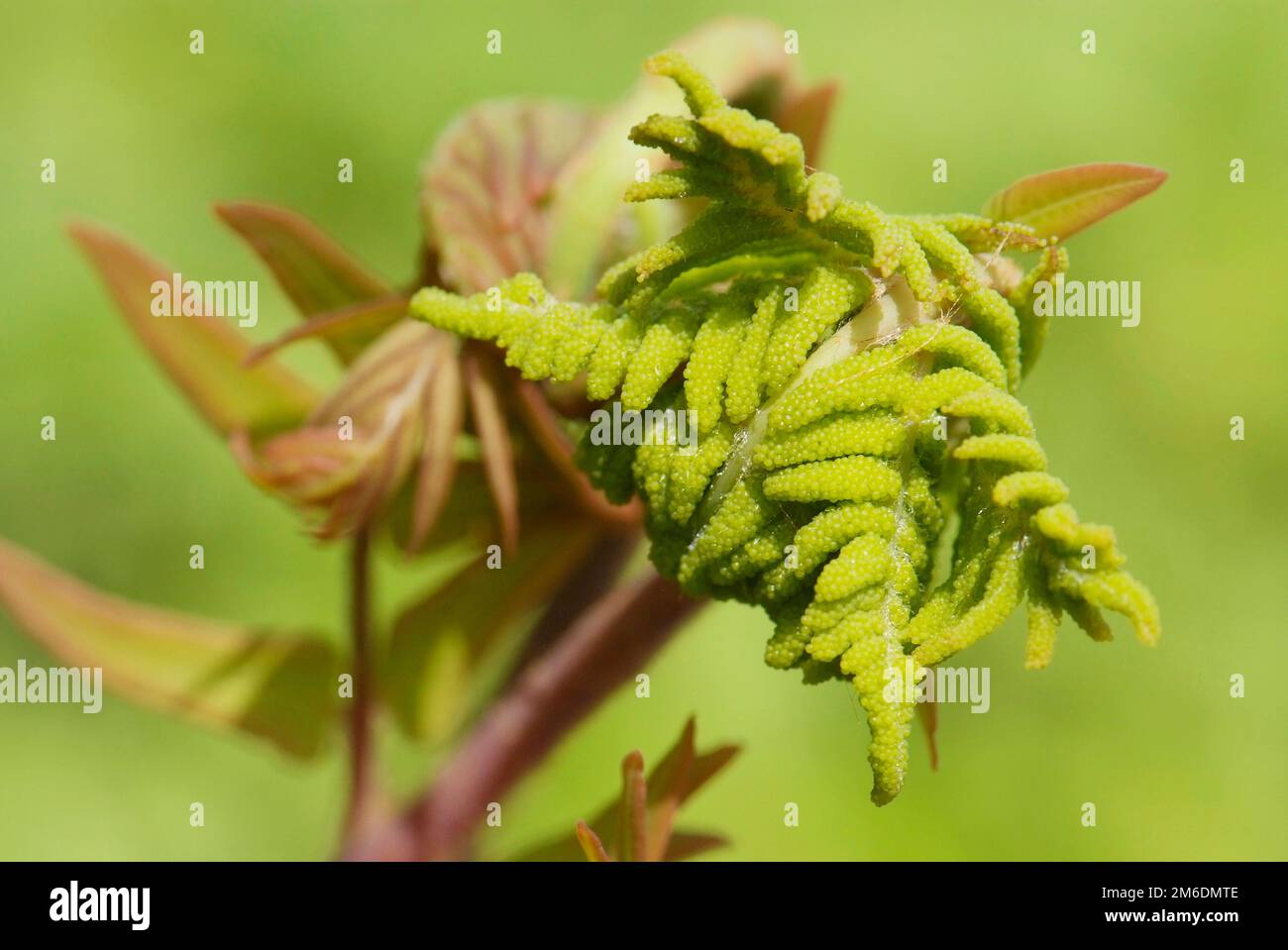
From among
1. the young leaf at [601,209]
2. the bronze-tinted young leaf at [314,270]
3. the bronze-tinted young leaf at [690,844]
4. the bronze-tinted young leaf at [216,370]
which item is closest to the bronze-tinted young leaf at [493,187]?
the young leaf at [601,209]

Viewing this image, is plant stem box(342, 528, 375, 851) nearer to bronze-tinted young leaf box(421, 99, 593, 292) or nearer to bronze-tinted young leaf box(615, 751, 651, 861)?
bronze-tinted young leaf box(421, 99, 593, 292)

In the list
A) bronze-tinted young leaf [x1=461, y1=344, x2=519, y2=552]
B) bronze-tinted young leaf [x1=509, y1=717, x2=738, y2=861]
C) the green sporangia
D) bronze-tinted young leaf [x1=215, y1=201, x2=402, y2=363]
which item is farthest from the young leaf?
bronze-tinted young leaf [x1=509, y1=717, x2=738, y2=861]

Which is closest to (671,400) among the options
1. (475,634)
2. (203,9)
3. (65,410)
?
(475,634)

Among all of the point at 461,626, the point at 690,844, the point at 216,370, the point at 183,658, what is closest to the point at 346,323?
the point at 216,370

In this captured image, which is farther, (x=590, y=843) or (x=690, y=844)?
(x=690, y=844)

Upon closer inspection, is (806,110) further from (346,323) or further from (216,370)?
(216,370)
